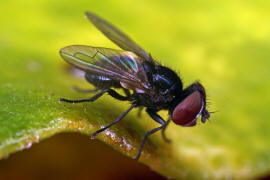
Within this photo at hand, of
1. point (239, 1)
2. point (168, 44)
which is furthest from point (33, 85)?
point (239, 1)

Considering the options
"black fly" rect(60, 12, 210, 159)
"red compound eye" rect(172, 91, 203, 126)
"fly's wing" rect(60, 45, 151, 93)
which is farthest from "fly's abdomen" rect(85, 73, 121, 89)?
"red compound eye" rect(172, 91, 203, 126)

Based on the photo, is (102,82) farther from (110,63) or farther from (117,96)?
(110,63)

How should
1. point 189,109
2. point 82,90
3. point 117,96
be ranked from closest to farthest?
point 189,109
point 117,96
point 82,90

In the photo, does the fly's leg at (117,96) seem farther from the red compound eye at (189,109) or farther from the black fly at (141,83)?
the red compound eye at (189,109)

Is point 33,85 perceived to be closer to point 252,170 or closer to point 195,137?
point 195,137

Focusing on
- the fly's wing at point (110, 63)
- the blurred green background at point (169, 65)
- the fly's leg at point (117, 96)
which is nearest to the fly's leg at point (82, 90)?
the blurred green background at point (169, 65)

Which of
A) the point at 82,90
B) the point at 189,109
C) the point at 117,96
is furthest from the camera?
the point at 82,90

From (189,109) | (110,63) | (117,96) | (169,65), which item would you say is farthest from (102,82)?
(189,109)
